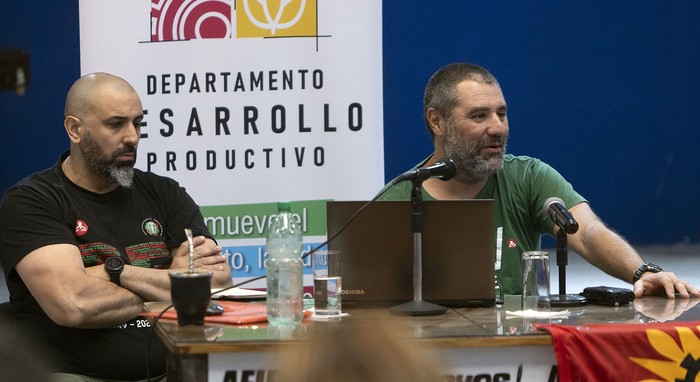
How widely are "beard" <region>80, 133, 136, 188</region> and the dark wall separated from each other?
0.98 meters

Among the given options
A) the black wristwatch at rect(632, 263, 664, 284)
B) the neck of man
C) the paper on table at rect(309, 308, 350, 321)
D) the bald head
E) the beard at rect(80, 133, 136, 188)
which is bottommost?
the paper on table at rect(309, 308, 350, 321)

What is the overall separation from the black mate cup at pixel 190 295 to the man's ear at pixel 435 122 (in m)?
1.52

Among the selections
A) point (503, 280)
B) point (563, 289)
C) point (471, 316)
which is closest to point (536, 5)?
point (503, 280)

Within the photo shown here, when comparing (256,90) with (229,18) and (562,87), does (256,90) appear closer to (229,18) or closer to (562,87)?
(229,18)

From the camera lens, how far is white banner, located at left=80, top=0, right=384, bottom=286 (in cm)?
404

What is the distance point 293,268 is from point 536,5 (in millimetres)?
2447

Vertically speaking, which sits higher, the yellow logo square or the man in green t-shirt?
the yellow logo square

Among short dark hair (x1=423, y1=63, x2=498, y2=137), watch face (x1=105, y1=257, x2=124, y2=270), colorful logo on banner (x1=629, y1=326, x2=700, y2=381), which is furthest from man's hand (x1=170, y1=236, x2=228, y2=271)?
colorful logo on banner (x1=629, y1=326, x2=700, y2=381)

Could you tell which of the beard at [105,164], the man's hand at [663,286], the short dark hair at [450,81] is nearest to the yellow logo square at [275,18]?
the short dark hair at [450,81]

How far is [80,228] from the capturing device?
329 centimetres

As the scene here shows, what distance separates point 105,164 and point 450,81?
1.31 meters

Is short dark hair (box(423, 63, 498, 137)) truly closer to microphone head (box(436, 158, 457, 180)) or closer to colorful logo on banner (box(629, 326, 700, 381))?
microphone head (box(436, 158, 457, 180))

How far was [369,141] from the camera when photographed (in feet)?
13.3

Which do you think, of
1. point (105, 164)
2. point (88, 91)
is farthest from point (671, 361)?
point (88, 91)
